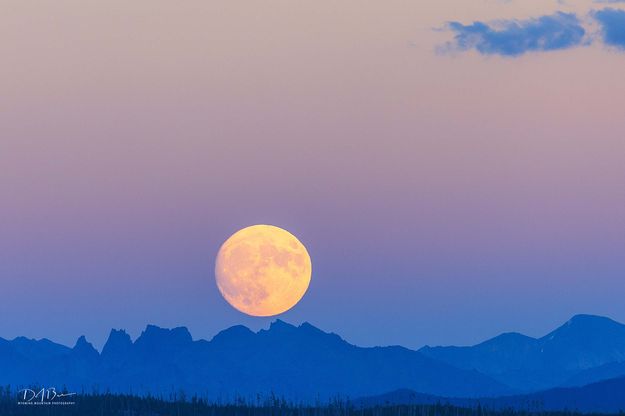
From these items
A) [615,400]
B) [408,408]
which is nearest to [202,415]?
[408,408]

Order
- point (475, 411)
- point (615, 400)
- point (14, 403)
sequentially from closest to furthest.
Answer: point (14, 403), point (475, 411), point (615, 400)

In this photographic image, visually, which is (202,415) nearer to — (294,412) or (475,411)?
(294,412)

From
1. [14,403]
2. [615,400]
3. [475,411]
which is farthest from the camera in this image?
[615,400]

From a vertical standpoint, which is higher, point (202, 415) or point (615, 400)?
point (615, 400)

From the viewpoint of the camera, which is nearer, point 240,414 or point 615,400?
point 240,414

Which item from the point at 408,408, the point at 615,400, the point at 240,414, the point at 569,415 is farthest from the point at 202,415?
the point at 615,400

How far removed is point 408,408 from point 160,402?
18.6m

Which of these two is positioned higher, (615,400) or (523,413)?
(615,400)

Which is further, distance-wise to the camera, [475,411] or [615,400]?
[615,400]

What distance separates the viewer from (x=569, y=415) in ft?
273

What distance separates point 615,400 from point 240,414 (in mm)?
130113

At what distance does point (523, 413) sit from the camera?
85.4 m

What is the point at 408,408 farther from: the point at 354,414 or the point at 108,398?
the point at 108,398

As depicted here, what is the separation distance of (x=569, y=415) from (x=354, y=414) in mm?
15633
